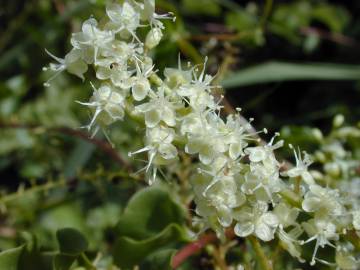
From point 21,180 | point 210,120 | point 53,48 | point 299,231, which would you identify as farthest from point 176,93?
point 53,48

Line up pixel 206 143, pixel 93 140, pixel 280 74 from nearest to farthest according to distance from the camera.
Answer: pixel 206 143 < pixel 93 140 < pixel 280 74

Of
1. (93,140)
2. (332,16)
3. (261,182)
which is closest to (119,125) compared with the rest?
(93,140)

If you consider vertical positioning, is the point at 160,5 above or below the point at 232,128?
below

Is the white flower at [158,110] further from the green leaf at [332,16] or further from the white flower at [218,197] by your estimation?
the green leaf at [332,16]

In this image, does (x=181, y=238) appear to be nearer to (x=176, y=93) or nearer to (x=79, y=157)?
(x=176, y=93)

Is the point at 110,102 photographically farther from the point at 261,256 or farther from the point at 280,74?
the point at 280,74

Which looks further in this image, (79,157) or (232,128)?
(79,157)
